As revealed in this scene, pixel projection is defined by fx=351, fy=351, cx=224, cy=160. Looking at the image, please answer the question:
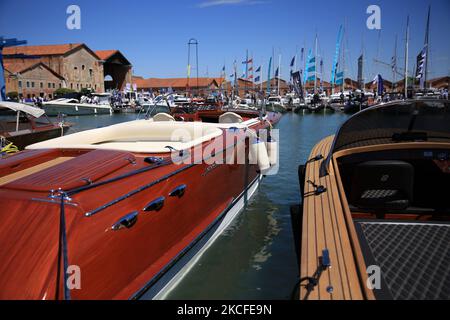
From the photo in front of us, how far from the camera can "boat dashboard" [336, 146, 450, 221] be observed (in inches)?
135

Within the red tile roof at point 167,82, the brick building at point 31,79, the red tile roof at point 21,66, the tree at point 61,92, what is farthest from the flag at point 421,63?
the red tile roof at point 167,82

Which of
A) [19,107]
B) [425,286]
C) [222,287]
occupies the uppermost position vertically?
[19,107]

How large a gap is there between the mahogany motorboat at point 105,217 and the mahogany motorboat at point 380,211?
4.05 feet

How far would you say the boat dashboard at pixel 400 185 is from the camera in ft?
11.3

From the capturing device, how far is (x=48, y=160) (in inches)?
146

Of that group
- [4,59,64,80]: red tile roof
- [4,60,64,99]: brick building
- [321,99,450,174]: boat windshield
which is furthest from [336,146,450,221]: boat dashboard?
[4,59,64,80]: red tile roof

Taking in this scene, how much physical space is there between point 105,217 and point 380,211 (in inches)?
105

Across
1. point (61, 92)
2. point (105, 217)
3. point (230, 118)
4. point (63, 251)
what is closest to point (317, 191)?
point (105, 217)

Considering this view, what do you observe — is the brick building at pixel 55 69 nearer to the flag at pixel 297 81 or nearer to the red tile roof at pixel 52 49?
the red tile roof at pixel 52 49

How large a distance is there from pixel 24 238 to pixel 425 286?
8.31ft

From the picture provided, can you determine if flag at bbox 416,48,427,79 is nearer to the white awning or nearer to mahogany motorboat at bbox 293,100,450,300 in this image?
mahogany motorboat at bbox 293,100,450,300
